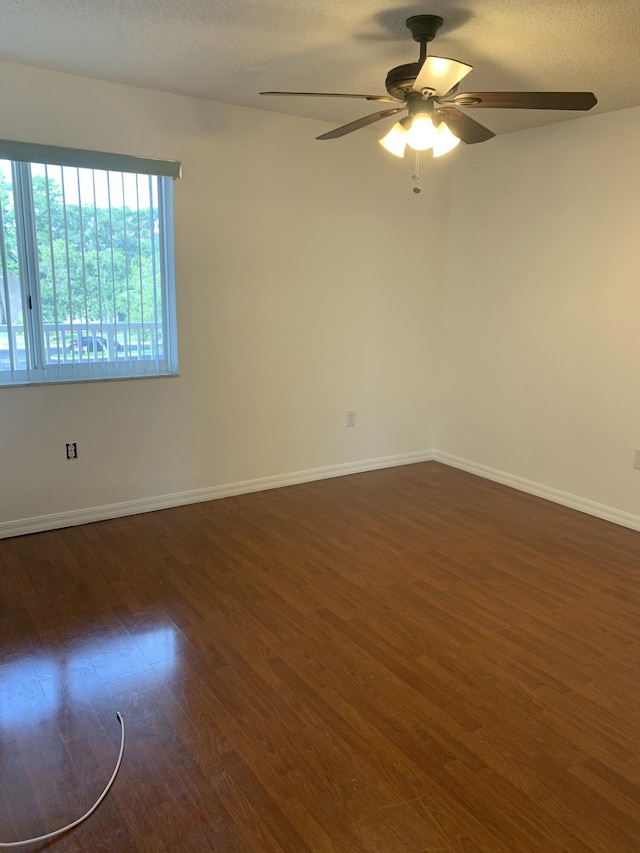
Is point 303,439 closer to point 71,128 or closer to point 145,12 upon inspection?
point 71,128

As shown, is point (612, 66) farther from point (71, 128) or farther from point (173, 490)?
point (173, 490)

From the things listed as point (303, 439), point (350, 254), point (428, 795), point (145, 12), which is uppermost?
point (145, 12)

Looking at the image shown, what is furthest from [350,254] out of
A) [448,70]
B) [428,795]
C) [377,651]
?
[428,795]

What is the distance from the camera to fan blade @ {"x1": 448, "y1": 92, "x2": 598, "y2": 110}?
6.86ft

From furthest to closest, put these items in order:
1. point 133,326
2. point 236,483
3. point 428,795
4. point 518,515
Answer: point 236,483, point 518,515, point 133,326, point 428,795

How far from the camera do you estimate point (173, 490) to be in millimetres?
3867

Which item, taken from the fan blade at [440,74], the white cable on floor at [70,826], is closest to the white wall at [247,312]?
the fan blade at [440,74]

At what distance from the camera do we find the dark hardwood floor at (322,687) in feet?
5.37

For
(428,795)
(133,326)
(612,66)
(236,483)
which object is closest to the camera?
(428,795)

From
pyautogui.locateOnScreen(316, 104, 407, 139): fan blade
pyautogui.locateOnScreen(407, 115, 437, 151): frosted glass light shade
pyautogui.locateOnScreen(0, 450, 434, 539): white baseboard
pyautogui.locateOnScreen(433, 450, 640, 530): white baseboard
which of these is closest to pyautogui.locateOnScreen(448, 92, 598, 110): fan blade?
pyautogui.locateOnScreen(407, 115, 437, 151): frosted glass light shade

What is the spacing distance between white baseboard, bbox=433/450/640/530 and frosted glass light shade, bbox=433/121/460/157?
2.48m

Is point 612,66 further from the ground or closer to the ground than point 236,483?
further from the ground

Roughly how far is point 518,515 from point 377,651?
1.83 metres

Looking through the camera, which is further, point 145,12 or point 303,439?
point 303,439
